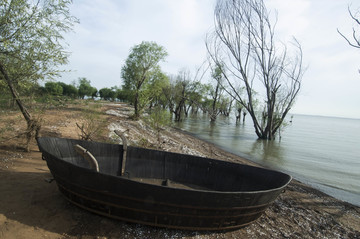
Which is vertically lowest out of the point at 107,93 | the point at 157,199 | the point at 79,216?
the point at 79,216

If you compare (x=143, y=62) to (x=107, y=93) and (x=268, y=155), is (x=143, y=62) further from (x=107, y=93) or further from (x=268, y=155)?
(x=107, y=93)

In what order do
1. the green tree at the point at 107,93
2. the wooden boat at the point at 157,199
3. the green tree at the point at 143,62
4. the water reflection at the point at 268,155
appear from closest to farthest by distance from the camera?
the wooden boat at the point at 157,199 < the water reflection at the point at 268,155 < the green tree at the point at 143,62 < the green tree at the point at 107,93

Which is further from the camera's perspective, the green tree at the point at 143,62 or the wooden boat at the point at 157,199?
the green tree at the point at 143,62

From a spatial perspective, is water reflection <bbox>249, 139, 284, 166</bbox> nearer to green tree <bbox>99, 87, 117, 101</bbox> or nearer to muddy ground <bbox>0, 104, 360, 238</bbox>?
muddy ground <bbox>0, 104, 360, 238</bbox>

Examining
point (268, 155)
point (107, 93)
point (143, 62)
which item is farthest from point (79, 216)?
point (107, 93)

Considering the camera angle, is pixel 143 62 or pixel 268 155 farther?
pixel 143 62

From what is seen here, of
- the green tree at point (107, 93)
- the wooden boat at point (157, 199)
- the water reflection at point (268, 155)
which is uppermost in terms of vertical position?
the green tree at point (107, 93)

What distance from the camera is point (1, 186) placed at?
4090 millimetres

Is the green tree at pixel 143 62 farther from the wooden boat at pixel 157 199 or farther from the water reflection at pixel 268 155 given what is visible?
the wooden boat at pixel 157 199

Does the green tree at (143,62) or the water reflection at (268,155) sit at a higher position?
the green tree at (143,62)

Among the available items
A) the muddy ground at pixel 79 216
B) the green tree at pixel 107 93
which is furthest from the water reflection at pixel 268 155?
the green tree at pixel 107 93

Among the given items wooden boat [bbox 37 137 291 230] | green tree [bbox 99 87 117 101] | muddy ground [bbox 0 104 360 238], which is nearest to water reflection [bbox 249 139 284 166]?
muddy ground [bbox 0 104 360 238]

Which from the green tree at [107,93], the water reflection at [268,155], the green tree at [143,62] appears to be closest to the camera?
the water reflection at [268,155]

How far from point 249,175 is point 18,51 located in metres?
6.59
